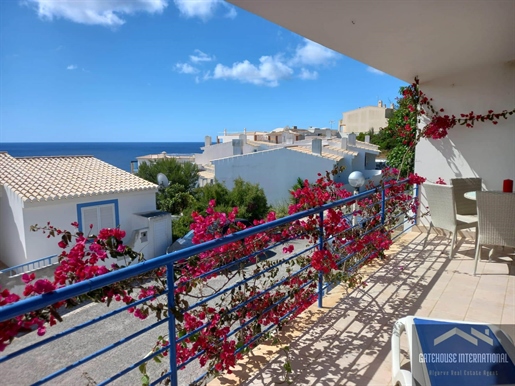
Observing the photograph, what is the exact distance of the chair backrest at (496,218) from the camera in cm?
327

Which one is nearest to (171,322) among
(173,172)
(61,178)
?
(61,178)

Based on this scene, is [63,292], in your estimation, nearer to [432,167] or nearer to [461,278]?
[461,278]

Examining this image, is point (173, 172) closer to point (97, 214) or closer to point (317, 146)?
point (97, 214)

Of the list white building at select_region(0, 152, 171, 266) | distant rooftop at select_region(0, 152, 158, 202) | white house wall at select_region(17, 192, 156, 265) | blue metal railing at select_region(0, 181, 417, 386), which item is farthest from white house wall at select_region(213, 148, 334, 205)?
blue metal railing at select_region(0, 181, 417, 386)

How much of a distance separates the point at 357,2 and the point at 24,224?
13.7m

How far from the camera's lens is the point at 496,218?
3.36m

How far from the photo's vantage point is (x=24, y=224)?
39.3 feet

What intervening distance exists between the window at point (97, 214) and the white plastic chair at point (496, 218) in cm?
1335

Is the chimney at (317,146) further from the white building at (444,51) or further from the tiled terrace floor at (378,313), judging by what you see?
the tiled terrace floor at (378,313)

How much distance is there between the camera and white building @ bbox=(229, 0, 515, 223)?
234cm

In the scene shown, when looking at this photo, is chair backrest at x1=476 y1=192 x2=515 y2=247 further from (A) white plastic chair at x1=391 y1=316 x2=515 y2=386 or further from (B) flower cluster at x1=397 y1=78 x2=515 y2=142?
(A) white plastic chair at x1=391 y1=316 x2=515 y2=386

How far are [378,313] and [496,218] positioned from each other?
1745 millimetres

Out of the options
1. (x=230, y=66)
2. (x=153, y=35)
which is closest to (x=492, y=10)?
(x=153, y=35)

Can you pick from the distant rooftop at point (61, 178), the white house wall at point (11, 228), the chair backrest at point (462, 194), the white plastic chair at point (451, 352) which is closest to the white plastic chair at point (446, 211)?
the chair backrest at point (462, 194)
